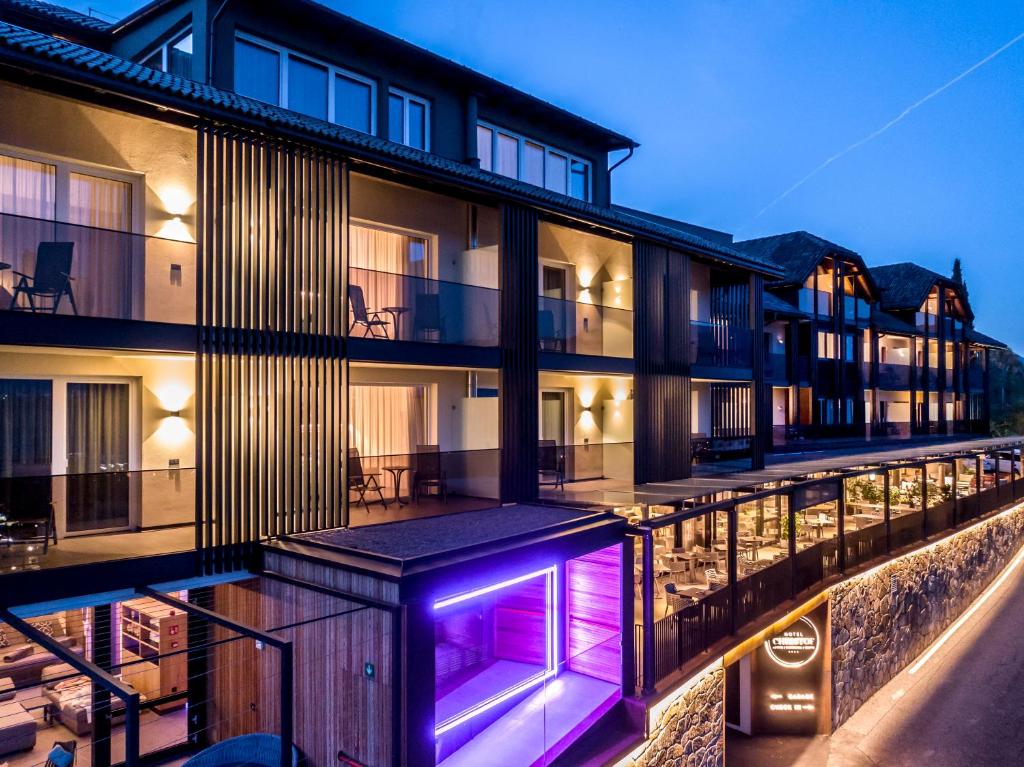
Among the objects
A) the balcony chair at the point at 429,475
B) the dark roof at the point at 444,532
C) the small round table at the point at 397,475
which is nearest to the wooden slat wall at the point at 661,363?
the dark roof at the point at 444,532

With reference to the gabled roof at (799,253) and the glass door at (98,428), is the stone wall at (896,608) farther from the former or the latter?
the glass door at (98,428)

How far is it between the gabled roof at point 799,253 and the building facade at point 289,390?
51.1ft

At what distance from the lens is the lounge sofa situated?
11.0m

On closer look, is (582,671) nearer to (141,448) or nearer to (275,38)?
(141,448)

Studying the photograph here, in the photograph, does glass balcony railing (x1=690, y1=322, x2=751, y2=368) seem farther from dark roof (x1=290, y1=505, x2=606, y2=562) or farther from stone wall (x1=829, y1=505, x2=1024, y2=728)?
dark roof (x1=290, y1=505, x2=606, y2=562)

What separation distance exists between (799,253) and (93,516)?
30.0 meters

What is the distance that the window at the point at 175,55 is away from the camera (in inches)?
492

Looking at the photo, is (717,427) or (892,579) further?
(717,427)

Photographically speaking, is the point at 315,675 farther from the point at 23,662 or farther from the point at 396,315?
the point at 23,662

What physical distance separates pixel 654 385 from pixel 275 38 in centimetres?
1053

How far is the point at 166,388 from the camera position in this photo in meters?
10.3

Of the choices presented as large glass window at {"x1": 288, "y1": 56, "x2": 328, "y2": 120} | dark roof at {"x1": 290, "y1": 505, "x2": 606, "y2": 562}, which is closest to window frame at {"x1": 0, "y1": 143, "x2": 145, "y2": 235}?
large glass window at {"x1": 288, "y1": 56, "x2": 328, "y2": 120}

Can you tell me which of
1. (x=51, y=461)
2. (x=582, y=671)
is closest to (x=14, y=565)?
(x=51, y=461)

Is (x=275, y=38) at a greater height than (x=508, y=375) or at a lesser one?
greater
